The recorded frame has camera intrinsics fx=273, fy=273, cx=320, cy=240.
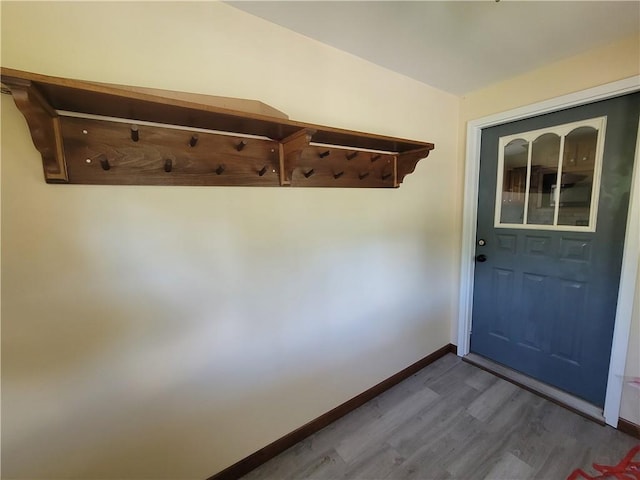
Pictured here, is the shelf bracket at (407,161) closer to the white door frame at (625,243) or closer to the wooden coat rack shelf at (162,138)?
the wooden coat rack shelf at (162,138)

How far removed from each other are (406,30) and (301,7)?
1.82 feet

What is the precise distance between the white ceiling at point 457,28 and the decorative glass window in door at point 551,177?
1.58 ft

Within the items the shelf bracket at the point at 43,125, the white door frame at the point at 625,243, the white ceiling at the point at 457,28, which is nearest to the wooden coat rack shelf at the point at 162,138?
the shelf bracket at the point at 43,125

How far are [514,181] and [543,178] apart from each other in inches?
6.9

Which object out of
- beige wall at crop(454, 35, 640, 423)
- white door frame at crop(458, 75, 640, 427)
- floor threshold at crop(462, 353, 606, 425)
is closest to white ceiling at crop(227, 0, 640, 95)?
beige wall at crop(454, 35, 640, 423)

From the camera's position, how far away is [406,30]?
1396mm

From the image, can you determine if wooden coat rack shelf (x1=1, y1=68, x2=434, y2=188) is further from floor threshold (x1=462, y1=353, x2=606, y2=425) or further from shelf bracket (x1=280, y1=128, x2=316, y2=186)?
floor threshold (x1=462, y1=353, x2=606, y2=425)

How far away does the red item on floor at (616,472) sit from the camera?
136cm

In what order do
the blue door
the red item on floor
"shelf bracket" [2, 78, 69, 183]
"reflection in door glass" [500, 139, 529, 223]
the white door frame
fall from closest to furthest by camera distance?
"shelf bracket" [2, 78, 69, 183] → the red item on floor → the white door frame → the blue door → "reflection in door glass" [500, 139, 529, 223]

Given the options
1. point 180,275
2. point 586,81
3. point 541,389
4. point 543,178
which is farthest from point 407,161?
point 541,389

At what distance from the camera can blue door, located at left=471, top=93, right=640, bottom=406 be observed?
5.40ft

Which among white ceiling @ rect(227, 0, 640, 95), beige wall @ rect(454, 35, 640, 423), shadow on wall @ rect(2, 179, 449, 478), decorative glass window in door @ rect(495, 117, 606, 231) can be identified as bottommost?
shadow on wall @ rect(2, 179, 449, 478)

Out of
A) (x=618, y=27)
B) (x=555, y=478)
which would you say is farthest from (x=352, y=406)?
(x=618, y=27)

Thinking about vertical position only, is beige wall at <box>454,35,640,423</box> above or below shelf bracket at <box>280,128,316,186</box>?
above
